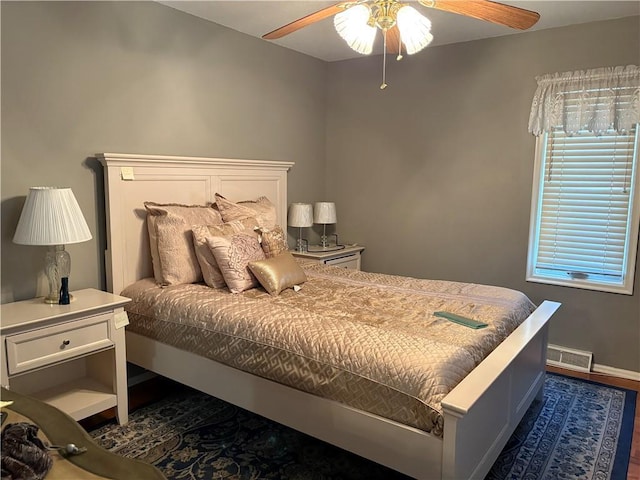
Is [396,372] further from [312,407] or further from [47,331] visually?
[47,331]

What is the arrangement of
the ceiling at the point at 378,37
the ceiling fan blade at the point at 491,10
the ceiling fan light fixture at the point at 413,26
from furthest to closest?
the ceiling at the point at 378,37
the ceiling fan light fixture at the point at 413,26
the ceiling fan blade at the point at 491,10

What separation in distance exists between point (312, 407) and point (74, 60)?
232 centimetres

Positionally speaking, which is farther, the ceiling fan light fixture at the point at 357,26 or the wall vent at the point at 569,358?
the wall vent at the point at 569,358

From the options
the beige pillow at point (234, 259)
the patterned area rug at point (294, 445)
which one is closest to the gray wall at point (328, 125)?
the beige pillow at point (234, 259)

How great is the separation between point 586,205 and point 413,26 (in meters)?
2.20

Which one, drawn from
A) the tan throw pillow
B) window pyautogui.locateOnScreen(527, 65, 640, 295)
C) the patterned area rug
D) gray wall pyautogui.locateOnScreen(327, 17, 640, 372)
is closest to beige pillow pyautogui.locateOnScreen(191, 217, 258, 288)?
the tan throw pillow

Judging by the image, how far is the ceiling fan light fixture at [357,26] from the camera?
2.11 metres

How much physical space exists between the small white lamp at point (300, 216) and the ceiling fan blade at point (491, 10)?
233 centimetres

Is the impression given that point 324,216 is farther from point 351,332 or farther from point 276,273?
point 351,332

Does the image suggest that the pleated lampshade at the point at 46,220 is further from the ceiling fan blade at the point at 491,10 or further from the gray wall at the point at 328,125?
the ceiling fan blade at the point at 491,10

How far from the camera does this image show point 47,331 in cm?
224

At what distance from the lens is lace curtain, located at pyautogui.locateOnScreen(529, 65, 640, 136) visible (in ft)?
10.3

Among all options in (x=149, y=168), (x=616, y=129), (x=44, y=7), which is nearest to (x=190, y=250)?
(x=149, y=168)

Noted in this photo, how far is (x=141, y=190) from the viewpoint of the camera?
297cm
